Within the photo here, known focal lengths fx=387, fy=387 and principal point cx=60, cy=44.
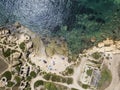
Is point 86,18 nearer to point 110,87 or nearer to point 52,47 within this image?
point 52,47

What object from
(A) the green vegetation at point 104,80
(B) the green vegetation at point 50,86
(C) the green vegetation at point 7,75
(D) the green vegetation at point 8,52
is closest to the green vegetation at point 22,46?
(D) the green vegetation at point 8,52

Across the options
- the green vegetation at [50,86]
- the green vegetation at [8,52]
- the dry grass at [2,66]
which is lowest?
the green vegetation at [50,86]

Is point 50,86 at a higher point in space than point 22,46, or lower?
lower

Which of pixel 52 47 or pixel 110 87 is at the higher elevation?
pixel 52 47

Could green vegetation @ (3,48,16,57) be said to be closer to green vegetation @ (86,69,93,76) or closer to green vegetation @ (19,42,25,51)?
green vegetation @ (19,42,25,51)

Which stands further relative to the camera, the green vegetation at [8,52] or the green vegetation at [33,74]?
the green vegetation at [8,52]

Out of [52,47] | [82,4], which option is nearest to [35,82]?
[52,47]

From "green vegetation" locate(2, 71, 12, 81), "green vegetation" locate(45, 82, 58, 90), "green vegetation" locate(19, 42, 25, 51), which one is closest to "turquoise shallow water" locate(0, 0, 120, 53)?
"green vegetation" locate(19, 42, 25, 51)

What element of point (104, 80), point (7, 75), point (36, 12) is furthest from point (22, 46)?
point (104, 80)

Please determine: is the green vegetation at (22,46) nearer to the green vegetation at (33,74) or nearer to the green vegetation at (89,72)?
the green vegetation at (33,74)

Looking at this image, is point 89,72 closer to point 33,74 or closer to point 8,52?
point 33,74

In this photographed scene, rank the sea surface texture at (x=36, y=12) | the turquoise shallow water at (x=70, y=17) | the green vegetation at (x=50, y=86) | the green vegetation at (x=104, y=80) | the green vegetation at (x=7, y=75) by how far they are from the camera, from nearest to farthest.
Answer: the green vegetation at (x=50, y=86) → the green vegetation at (x=104, y=80) → the green vegetation at (x=7, y=75) → the turquoise shallow water at (x=70, y=17) → the sea surface texture at (x=36, y=12)
